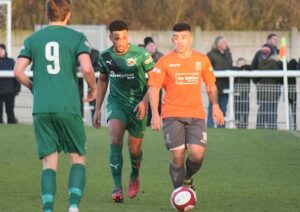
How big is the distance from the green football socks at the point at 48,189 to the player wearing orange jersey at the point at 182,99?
2.00 meters

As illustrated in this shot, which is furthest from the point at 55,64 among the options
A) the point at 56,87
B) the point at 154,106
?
the point at 154,106

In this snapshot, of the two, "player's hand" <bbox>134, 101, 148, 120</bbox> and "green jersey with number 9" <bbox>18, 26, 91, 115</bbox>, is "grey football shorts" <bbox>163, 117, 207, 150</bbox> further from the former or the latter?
"green jersey with number 9" <bbox>18, 26, 91, 115</bbox>

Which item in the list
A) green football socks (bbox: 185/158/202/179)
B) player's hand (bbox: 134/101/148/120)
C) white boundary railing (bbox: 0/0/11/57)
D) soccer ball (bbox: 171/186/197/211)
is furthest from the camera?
white boundary railing (bbox: 0/0/11/57)

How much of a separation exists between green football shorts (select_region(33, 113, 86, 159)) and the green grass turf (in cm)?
143

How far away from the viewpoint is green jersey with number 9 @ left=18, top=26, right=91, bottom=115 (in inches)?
400

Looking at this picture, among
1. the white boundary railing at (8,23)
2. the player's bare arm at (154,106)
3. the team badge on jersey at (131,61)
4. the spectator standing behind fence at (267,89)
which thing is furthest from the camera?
the white boundary railing at (8,23)

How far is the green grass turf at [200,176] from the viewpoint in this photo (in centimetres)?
1233

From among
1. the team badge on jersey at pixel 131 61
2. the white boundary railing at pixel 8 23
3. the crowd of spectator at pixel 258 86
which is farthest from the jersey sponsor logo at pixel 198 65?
the white boundary railing at pixel 8 23

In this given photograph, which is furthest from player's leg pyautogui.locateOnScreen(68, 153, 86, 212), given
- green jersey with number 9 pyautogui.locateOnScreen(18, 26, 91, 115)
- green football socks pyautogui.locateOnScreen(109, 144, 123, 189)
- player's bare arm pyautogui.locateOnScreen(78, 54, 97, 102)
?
green football socks pyautogui.locateOnScreen(109, 144, 123, 189)

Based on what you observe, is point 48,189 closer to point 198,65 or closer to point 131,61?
point 198,65

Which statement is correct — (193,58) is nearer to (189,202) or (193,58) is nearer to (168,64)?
(168,64)

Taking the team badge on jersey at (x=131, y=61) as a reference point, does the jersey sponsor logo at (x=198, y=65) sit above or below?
below

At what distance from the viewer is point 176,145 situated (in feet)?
39.4

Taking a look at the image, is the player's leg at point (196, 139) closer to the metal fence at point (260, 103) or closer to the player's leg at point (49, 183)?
the player's leg at point (49, 183)
